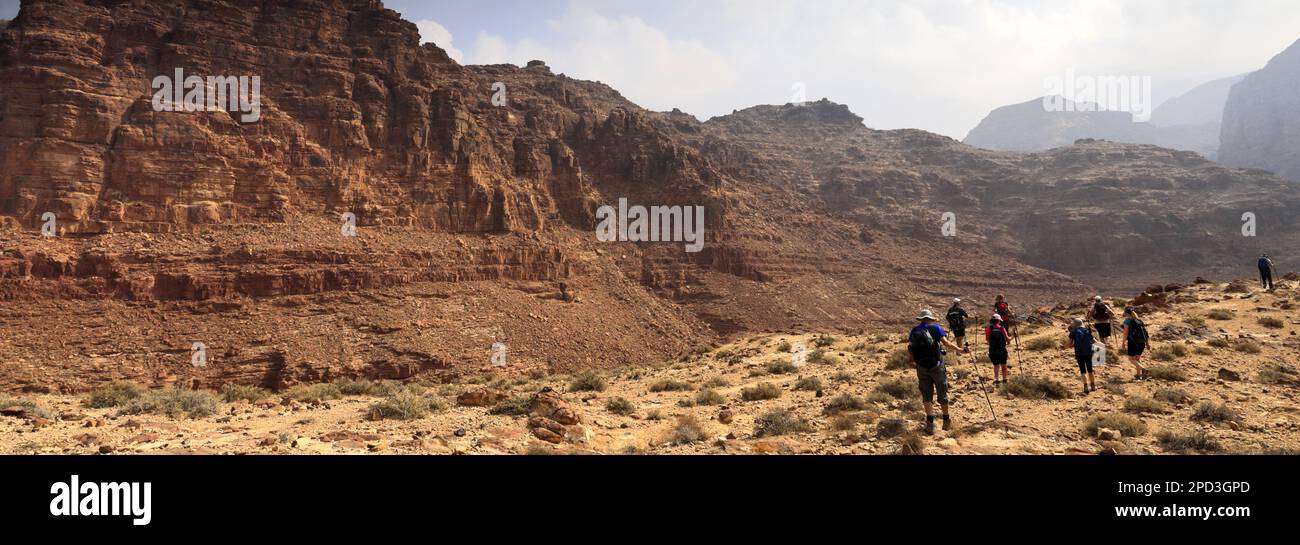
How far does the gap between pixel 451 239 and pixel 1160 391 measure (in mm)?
35742

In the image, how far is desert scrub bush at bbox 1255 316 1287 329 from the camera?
15341 mm

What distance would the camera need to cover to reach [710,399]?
13.3 metres

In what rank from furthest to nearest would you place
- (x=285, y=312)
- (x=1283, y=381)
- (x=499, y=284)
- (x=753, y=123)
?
1. (x=753, y=123)
2. (x=499, y=284)
3. (x=285, y=312)
4. (x=1283, y=381)


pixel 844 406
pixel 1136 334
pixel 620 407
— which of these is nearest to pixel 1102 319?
pixel 1136 334

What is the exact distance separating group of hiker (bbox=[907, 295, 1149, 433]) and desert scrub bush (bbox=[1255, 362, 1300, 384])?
175 centimetres

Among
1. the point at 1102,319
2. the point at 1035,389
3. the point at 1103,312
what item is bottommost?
the point at 1035,389

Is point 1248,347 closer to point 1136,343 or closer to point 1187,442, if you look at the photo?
point 1136,343

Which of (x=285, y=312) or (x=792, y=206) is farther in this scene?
(x=792, y=206)

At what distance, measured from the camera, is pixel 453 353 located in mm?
29188

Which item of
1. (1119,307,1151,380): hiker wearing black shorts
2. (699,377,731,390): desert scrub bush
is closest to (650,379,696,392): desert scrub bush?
(699,377,731,390): desert scrub bush

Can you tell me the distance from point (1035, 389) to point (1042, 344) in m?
5.66

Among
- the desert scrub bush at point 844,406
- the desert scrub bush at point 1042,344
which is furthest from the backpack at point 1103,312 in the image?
the desert scrub bush at point 844,406
